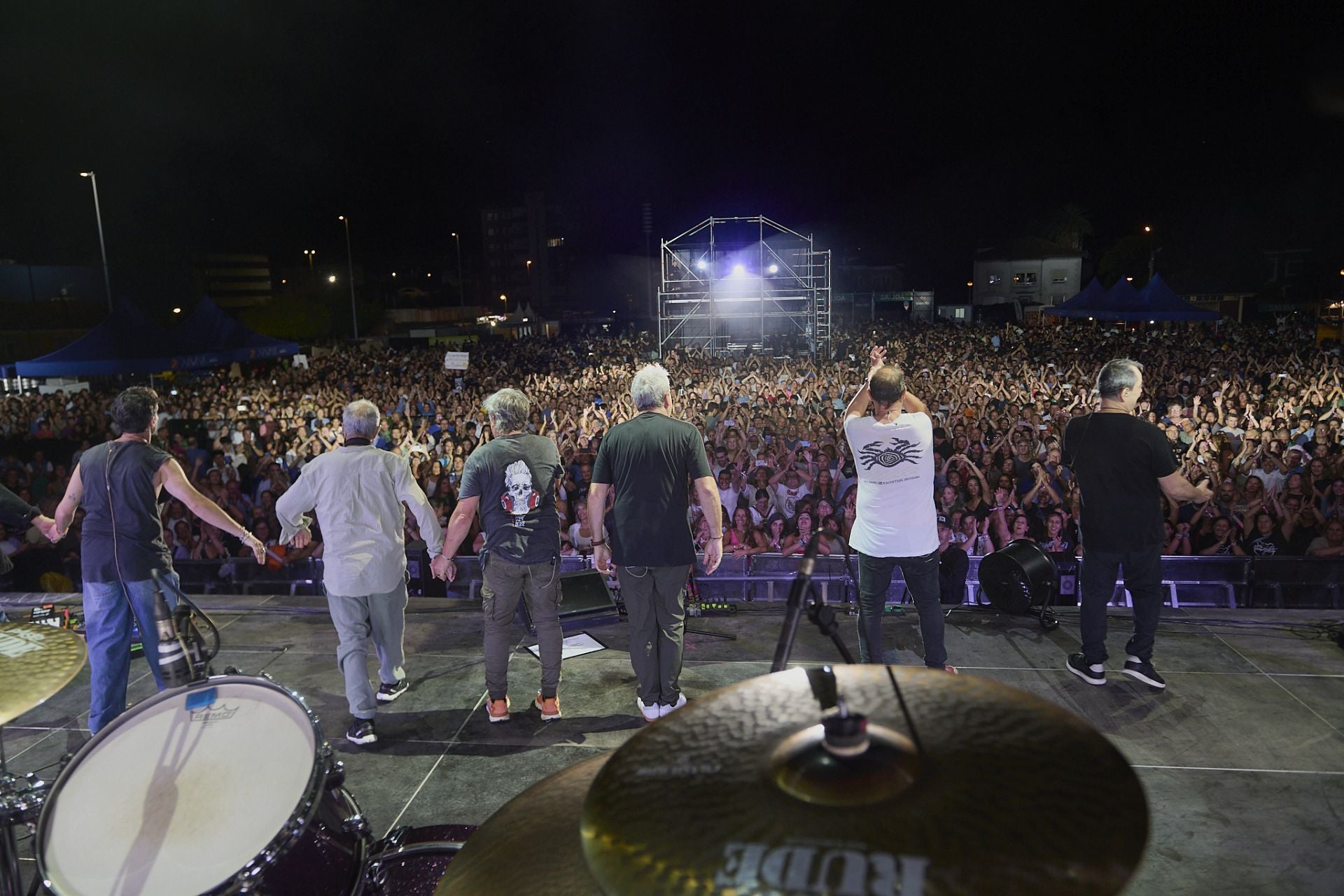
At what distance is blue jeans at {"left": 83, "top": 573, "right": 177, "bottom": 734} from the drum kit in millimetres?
1453

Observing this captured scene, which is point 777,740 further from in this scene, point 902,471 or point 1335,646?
point 1335,646

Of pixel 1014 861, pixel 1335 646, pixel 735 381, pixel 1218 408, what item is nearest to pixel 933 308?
pixel 735 381

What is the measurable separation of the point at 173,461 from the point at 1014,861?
4021mm

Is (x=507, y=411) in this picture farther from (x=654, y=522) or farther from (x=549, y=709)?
(x=549, y=709)

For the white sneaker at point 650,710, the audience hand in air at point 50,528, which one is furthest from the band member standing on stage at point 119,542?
the white sneaker at point 650,710

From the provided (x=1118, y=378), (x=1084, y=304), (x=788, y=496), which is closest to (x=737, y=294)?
(x=1084, y=304)

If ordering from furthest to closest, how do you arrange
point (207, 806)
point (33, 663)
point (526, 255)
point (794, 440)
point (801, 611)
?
point (526, 255), point (794, 440), point (33, 663), point (207, 806), point (801, 611)

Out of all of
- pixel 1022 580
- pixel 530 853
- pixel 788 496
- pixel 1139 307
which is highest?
pixel 1139 307

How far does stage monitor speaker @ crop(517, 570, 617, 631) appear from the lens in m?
5.03

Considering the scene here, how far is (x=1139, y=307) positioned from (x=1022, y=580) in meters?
16.1

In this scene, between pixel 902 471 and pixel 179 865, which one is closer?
pixel 179 865

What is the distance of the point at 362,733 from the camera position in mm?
3711

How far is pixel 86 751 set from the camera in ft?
7.01

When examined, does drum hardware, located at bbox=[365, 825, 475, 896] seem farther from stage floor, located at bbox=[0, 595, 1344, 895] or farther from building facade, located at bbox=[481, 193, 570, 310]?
building facade, located at bbox=[481, 193, 570, 310]
